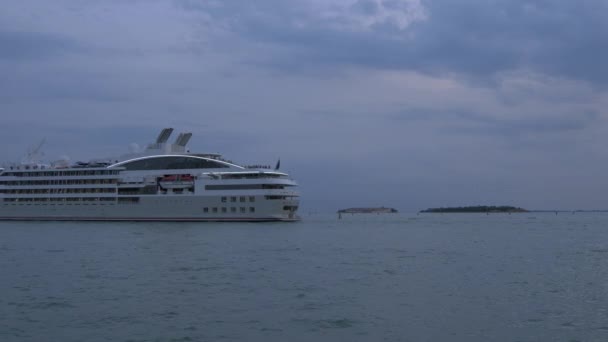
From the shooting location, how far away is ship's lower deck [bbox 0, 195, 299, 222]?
252ft

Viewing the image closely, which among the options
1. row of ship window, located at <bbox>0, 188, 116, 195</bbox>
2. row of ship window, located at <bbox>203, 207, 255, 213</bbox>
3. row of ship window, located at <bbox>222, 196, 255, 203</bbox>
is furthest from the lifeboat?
row of ship window, located at <bbox>0, 188, 116, 195</bbox>

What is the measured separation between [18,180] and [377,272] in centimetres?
7462

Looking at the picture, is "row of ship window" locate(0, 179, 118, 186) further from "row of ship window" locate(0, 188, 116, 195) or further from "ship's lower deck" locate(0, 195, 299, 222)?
"ship's lower deck" locate(0, 195, 299, 222)

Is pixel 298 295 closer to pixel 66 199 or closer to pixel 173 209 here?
pixel 173 209

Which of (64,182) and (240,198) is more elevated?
(64,182)

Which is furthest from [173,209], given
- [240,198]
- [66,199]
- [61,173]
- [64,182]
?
[61,173]

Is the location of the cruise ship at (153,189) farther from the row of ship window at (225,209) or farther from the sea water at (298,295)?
the sea water at (298,295)

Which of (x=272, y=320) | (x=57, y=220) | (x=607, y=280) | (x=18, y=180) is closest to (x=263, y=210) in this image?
(x=57, y=220)

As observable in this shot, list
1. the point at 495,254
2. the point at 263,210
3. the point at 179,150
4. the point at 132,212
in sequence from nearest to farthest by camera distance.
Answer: the point at 495,254 → the point at 263,210 → the point at 132,212 → the point at 179,150

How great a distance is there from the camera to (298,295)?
78.2 feet

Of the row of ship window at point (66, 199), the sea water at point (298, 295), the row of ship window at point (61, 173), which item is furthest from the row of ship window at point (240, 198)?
the sea water at point (298, 295)

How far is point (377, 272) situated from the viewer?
30719mm

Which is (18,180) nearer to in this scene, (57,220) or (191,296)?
(57,220)

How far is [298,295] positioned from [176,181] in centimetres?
5893
